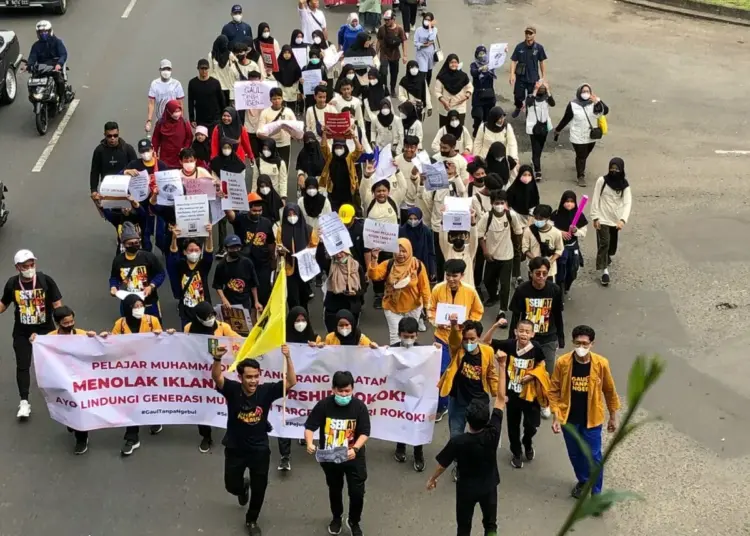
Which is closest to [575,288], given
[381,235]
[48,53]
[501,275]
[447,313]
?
[501,275]

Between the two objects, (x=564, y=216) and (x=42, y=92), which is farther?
(x=42, y=92)

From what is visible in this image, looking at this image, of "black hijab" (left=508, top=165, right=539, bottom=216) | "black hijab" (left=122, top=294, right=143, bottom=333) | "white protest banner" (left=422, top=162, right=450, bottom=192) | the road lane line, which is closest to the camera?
"black hijab" (left=122, top=294, right=143, bottom=333)

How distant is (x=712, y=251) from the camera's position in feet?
43.1

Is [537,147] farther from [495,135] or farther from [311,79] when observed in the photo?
[311,79]

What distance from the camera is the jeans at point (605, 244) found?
12109mm

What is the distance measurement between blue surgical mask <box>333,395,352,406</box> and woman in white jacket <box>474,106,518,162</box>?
19.5 feet

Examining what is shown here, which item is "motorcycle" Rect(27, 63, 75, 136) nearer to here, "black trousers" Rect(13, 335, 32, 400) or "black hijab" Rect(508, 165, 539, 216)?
"black trousers" Rect(13, 335, 32, 400)

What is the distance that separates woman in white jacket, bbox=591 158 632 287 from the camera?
11.9 meters

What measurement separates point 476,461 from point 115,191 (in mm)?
5905

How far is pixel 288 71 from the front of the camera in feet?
51.0

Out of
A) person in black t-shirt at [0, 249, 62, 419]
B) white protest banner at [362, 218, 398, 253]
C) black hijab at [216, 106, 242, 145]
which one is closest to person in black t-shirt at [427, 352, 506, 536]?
white protest banner at [362, 218, 398, 253]

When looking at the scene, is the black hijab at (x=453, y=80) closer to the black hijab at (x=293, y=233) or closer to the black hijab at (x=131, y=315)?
the black hijab at (x=293, y=233)

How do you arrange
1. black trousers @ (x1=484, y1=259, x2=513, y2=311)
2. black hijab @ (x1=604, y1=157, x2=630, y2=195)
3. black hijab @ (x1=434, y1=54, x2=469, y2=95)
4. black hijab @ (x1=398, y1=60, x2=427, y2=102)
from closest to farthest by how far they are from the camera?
1. black trousers @ (x1=484, y1=259, x2=513, y2=311)
2. black hijab @ (x1=604, y1=157, x2=630, y2=195)
3. black hijab @ (x1=434, y1=54, x2=469, y2=95)
4. black hijab @ (x1=398, y1=60, x2=427, y2=102)

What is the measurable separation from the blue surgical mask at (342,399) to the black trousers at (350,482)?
46cm
